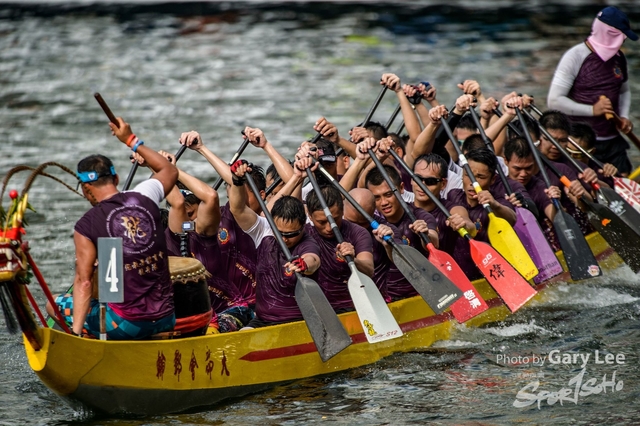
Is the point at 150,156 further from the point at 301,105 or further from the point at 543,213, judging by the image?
the point at 301,105

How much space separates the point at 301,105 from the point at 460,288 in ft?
41.3

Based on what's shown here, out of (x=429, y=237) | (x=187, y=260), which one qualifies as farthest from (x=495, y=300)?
(x=187, y=260)

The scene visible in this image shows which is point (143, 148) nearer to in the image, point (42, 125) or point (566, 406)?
point (566, 406)

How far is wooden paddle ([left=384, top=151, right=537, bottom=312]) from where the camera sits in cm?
805

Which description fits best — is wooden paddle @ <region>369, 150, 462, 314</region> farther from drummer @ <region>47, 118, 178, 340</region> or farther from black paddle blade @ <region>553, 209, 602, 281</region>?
drummer @ <region>47, 118, 178, 340</region>

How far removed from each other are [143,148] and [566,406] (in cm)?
339

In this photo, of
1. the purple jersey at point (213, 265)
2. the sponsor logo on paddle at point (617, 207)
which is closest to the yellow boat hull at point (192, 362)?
the purple jersey at point (213, 265)

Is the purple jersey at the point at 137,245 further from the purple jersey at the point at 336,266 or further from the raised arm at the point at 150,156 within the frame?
the purple jersey at the point at 336,266

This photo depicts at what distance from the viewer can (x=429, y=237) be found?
8.09 metres

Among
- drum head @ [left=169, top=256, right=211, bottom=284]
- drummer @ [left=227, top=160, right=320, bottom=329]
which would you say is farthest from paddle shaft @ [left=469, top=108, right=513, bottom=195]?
drum head @ [left=169, top=256, right=211, bottom=284]

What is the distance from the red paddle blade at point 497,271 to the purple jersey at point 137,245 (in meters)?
2.89

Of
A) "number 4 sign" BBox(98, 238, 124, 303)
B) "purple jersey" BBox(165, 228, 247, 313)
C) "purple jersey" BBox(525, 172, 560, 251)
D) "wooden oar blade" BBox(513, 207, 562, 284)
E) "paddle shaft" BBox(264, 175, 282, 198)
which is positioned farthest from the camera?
"purple jersey" BBox(525, 172, 560, 251)

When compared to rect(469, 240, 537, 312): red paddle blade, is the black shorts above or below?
above

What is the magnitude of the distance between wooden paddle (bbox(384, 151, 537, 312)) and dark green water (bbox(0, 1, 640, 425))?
0.50m
